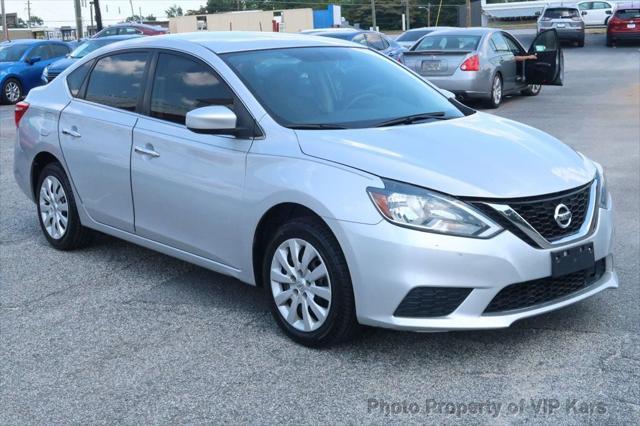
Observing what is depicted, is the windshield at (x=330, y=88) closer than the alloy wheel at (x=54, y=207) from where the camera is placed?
Yes

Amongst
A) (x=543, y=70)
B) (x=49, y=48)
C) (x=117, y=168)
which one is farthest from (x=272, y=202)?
(x=49, y=48)

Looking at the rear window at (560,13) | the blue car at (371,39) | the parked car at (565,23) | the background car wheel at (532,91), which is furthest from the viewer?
the rear window at (560,13)

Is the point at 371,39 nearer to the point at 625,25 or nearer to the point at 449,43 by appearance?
the point at 449,43

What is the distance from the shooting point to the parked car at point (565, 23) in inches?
1449

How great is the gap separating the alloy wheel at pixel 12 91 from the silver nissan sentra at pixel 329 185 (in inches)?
636

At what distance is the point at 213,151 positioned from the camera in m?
4.98

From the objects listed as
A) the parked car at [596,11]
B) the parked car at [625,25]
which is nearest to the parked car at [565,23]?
the parked car at [625,25]

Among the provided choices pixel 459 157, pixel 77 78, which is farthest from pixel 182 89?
pixel 459 157

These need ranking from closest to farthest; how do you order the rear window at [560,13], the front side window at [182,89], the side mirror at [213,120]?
the side mirror at [213,120]
the front side window at [182,89]
the rear window at [560,13]

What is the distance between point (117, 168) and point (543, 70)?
38.3ft

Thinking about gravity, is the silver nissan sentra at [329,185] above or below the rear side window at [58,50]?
below

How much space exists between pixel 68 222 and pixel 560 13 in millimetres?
34512

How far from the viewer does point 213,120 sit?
4.71 meters

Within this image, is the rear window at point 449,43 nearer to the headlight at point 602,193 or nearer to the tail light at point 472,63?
the tail light at point 472,63
